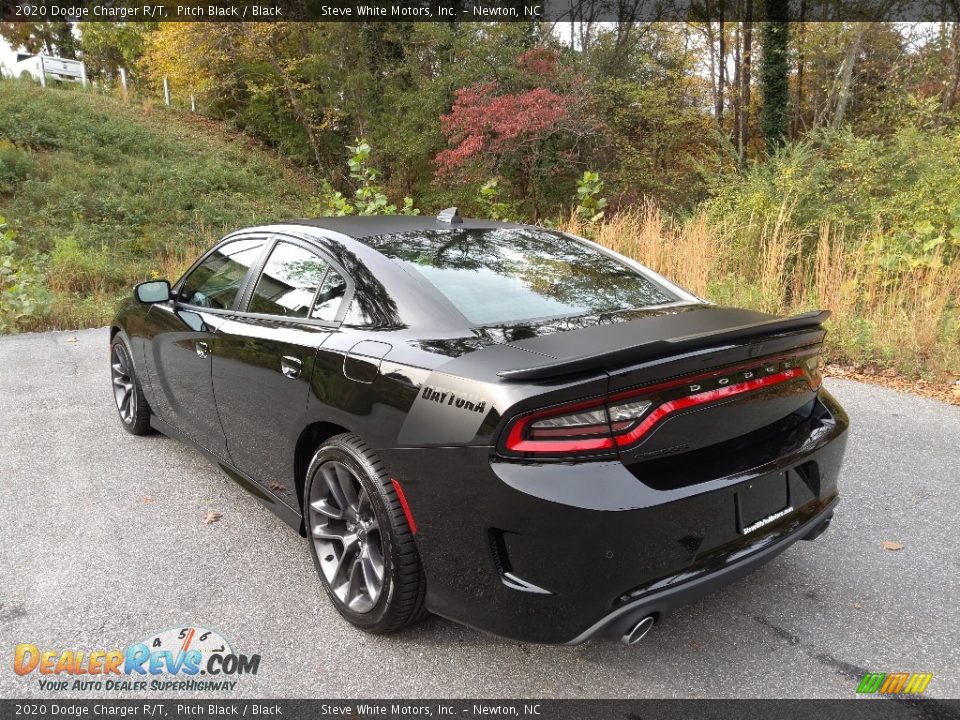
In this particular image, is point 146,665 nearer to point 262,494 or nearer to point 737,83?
point 262,494

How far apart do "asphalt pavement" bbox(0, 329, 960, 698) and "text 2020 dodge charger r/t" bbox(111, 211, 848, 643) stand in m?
0.24

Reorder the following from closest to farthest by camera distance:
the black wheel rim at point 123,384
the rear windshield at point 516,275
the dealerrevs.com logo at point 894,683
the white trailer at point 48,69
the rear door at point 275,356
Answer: the dealerrevs.com logo at point 894,683
the rear windshield at point 516,275
the rear door at point 275,356
the black wheel rim at point 123,384
the white trailer at point 48,69

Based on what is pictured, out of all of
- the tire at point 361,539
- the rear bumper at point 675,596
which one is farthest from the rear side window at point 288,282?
the rear bumper at point 675,596

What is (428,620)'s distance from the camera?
246cm

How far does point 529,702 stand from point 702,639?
0.66 meters

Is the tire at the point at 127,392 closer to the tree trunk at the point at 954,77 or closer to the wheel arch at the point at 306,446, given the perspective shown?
the wheel arch at the point at 306,446

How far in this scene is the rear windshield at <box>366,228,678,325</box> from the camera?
2518 mm

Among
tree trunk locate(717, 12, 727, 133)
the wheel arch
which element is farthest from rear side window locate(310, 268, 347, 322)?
tree trunk locate(717, 12, 727, 133)

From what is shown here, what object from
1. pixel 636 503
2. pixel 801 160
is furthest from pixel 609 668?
pixel 801 160

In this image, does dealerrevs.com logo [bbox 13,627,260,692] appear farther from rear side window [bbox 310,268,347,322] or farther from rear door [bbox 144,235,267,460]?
rear side window [bbox 310,268,347,322]

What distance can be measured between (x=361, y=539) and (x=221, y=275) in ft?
5.89

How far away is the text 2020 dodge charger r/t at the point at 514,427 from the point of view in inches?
72.8

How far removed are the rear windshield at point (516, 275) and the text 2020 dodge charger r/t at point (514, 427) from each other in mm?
11

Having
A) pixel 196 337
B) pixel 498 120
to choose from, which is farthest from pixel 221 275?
pixel 498 120
